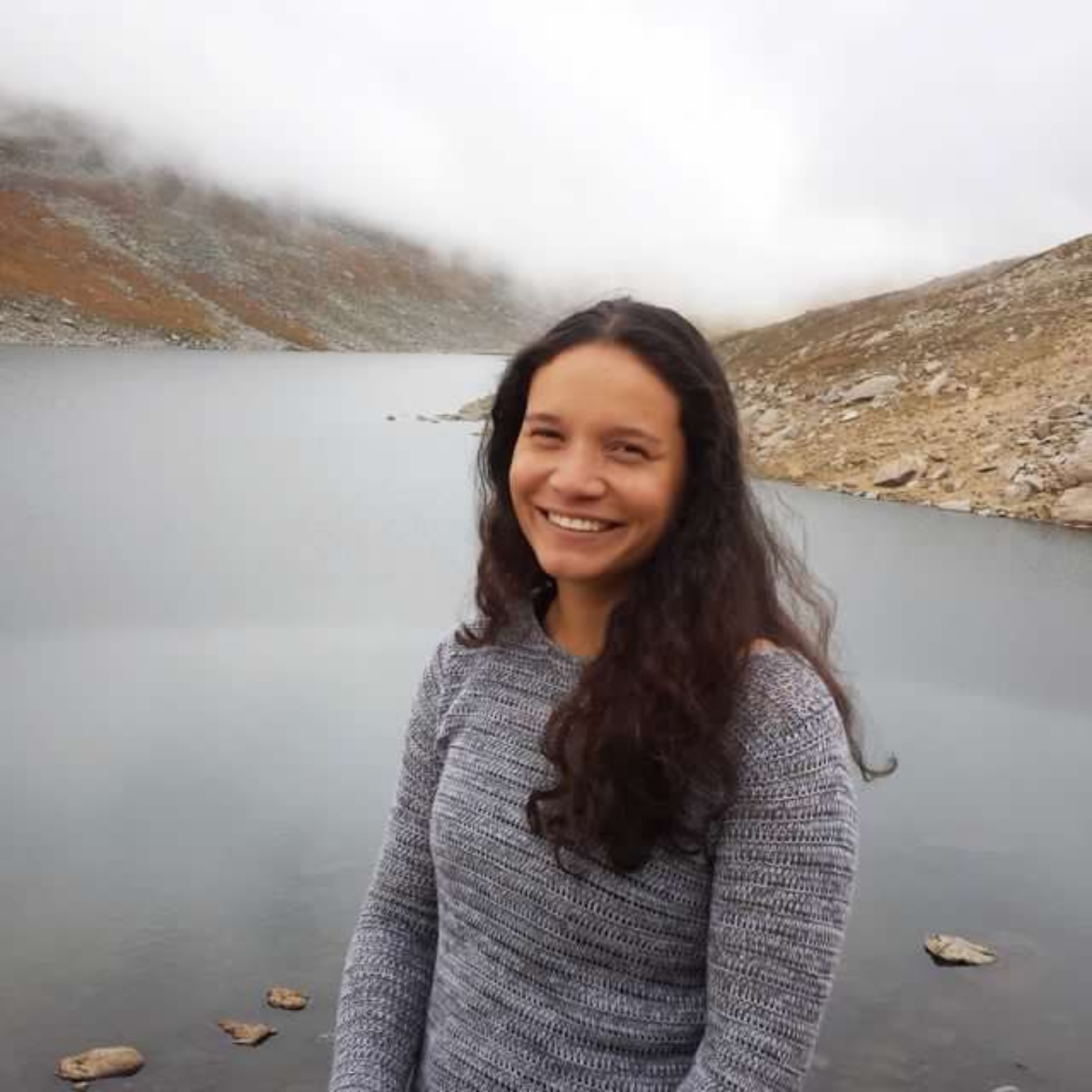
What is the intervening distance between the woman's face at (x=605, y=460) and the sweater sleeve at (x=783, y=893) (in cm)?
48

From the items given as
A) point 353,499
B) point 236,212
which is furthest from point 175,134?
point 353,499

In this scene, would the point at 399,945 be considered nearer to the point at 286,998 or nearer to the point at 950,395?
the point at 286,998

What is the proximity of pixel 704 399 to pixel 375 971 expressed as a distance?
1545mm

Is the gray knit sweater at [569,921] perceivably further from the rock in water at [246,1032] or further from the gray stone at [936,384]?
the gray stone at [936,384]

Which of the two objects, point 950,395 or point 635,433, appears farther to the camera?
point 950,395

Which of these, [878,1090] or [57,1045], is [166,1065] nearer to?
[57,1045]

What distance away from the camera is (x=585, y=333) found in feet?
8.30

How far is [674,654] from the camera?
7.88 ft

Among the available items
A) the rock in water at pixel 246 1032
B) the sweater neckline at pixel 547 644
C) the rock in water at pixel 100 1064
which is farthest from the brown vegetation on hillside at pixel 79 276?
the sweater neckline at pixel 547 644

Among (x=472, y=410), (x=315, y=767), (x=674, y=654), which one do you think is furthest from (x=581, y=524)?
(x=472, y=410)

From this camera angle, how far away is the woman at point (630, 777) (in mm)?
2271

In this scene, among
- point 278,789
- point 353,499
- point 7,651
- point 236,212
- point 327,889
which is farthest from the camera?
point 236,212

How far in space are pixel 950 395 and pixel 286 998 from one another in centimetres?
2535

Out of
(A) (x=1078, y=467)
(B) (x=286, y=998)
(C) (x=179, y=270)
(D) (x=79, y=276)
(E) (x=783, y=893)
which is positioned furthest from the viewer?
(C) (x=179, y=270)
